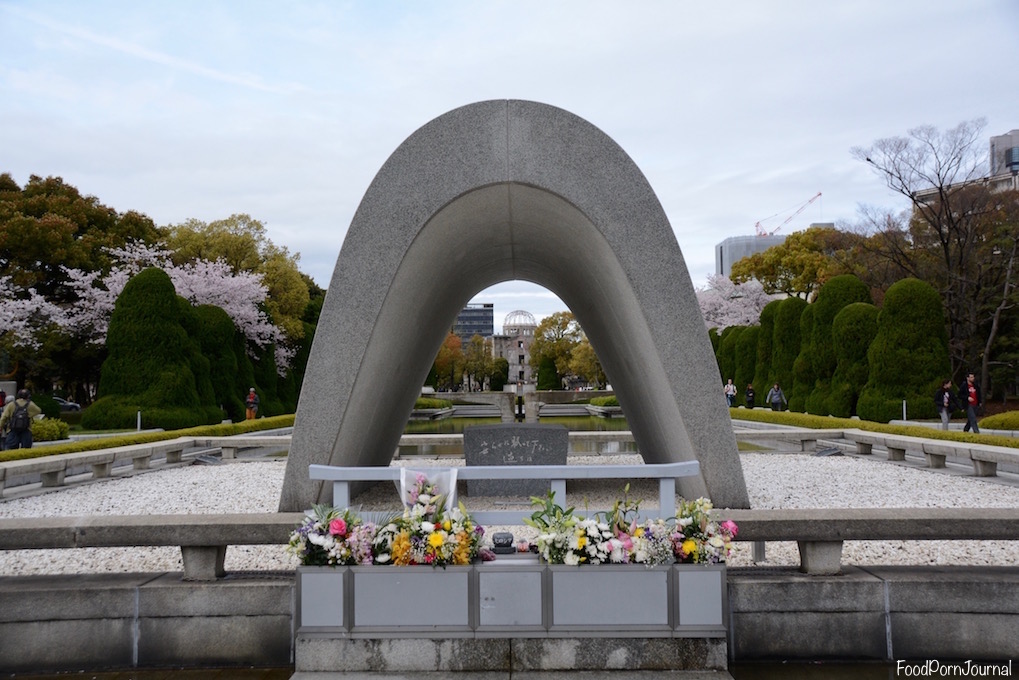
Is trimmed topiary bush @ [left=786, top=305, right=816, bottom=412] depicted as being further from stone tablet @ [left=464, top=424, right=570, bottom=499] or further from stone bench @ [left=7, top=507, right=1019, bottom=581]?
stone bench @ [left=7, top=507, right=1019, bottom=581]

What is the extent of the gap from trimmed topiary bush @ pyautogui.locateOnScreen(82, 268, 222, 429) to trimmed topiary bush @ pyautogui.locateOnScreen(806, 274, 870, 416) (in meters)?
18.9

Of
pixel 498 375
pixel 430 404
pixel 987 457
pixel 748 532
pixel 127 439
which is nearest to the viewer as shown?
pixel 748 532

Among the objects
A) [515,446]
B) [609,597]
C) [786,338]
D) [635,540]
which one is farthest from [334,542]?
[786,338]

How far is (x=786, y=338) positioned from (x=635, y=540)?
23.8 metres

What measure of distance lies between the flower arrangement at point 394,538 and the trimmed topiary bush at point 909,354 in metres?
18.3

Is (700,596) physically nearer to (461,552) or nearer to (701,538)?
(701,538)

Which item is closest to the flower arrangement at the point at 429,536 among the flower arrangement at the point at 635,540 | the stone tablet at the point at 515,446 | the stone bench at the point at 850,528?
the flower arrangement at the point at 635,540

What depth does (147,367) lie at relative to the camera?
66.9 ft

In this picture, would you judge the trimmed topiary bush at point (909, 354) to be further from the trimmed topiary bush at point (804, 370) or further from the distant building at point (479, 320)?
the distant building at point (479, 320)

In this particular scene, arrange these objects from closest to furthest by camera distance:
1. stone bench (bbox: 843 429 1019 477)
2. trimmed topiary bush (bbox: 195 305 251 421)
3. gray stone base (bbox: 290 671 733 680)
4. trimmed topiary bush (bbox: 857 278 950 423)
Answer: gray stone base (bbox: 290 671 733 680)
stone bench (bbox: 843 429 1019 477)
trimmed topiary bush (bbox: 857 278 950 423)
trimmed topiary bush (bbox: 195 305 251 421)

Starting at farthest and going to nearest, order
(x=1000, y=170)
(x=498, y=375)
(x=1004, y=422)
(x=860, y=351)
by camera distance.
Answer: (x=498, y=375) < (x=1000, y=170) < (x=860, y=351) < (x=1004, y=422)

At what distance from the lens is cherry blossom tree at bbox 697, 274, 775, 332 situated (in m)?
45.7

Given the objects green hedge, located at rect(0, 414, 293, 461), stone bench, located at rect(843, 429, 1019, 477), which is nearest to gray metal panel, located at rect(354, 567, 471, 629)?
stone bench, located at rect(843, 429, 1019, 477)

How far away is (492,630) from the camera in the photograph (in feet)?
13.0
